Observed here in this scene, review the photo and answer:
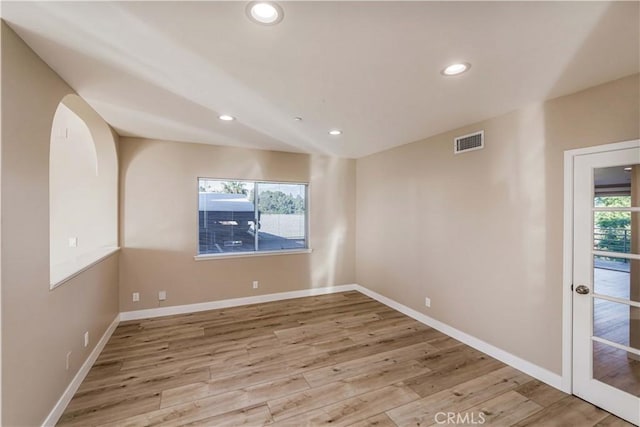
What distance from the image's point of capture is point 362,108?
9.00ft

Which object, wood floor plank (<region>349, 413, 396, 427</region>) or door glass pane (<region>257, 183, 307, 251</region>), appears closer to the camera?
wood floor plank (<region>349, 413, 396, 427</region>)

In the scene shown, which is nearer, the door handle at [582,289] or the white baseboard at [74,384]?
the white baseboard at [74,384]

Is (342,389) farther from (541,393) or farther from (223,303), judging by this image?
(223,303)

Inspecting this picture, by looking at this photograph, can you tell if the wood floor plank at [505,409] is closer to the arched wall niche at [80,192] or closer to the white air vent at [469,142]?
the white air vent at [469,142]

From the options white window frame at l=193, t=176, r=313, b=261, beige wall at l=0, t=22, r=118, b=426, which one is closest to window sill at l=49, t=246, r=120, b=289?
beige wall at l=0, t=22, r=118, b=426

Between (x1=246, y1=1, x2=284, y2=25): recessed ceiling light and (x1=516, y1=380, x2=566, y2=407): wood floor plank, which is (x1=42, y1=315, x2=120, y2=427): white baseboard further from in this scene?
(x1=516, y1=380, x2=566, y2=407): wood floor plank

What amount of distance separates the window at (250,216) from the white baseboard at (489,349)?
211cm

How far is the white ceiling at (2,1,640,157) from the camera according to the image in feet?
4.65

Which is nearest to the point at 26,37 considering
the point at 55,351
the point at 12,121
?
the point at 12,121

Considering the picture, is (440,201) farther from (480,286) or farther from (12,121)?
(12,121)

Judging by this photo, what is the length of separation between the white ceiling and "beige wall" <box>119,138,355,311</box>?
1.16 metres

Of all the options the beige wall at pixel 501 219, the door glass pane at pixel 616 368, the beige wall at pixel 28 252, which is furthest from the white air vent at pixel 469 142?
the beige wall at pixel 28 252

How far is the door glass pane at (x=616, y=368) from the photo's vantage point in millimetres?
2061

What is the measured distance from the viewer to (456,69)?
6.47ft
